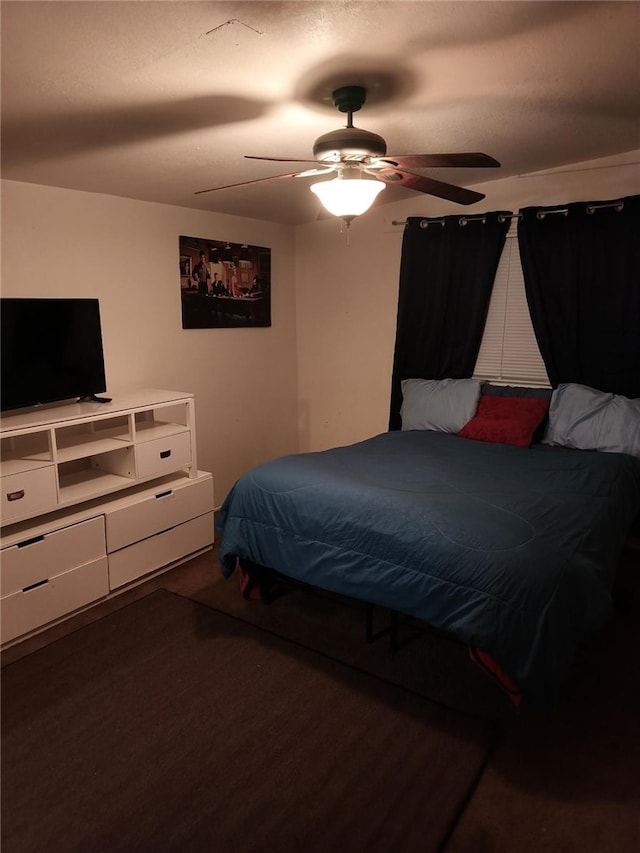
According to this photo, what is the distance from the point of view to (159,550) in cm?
312

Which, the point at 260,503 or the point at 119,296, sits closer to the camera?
the point at 260,503

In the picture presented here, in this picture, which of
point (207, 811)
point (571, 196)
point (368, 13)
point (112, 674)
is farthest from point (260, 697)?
point (571, 196)

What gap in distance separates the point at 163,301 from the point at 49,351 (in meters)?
1.01

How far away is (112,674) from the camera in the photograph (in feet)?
7.54

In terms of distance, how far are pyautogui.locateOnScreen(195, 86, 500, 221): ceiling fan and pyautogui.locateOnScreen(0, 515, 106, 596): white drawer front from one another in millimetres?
1836

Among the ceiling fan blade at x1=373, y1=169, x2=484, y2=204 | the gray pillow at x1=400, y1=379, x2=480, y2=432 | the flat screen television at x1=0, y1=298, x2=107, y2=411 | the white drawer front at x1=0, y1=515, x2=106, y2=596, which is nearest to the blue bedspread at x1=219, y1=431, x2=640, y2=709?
the gray pillow at x1=400, y1=379, x2=480, y2=432

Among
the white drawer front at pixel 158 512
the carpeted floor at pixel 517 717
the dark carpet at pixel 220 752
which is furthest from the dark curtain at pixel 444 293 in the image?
the dark carpet at pixel 220 752

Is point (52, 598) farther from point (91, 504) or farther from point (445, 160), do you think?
point (445, 160)

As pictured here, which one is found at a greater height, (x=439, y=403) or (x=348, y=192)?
(x=348, y=192)

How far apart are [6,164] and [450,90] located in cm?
209

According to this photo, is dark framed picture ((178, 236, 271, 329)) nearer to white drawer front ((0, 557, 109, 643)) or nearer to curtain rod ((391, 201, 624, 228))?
curtain rod ((391, 201, 624, 228))

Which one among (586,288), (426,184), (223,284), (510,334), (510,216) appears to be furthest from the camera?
(223,284)

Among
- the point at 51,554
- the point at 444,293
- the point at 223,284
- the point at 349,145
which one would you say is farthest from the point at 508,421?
the point at 51,554

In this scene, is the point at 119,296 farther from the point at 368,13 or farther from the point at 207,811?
the point at 207,811
